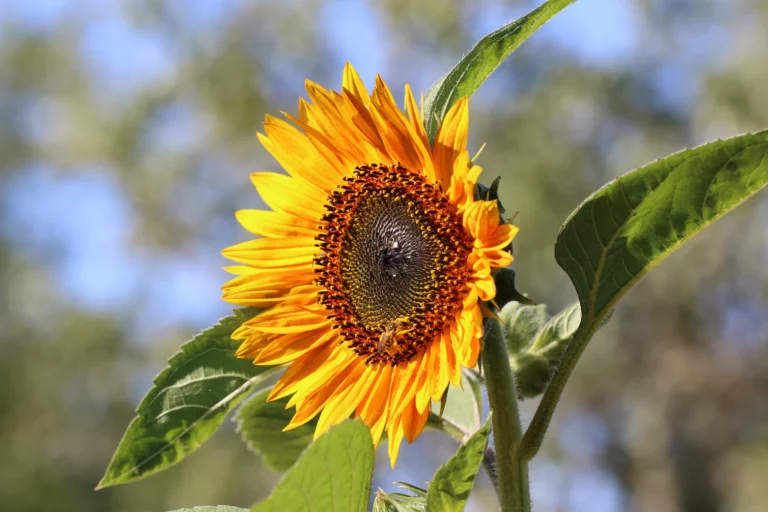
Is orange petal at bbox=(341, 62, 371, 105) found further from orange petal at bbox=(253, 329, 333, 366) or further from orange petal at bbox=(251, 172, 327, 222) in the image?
orange petal at bbox=(253, 329, 333, 366)

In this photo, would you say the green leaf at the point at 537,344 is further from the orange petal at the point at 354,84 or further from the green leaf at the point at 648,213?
the orange petal at the point at 354,84

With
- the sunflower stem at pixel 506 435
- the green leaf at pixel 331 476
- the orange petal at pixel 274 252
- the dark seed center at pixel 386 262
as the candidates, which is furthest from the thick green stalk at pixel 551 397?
the orange petal at pixel 274 252

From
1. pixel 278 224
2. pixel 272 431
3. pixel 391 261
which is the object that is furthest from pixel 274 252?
pixel 272 431

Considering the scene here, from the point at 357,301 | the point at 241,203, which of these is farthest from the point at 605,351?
the point at 357,301

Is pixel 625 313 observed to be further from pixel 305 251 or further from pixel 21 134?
pixel 305 251

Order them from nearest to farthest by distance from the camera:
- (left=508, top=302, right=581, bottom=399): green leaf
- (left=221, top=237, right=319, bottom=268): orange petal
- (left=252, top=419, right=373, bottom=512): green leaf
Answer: (left=252, top=419, right=373, bottom=512): green leaf → (left=508, top=302, right=581, bottom=399): green leaf → (left=221, top=237, right=319, bottom=268): orange petal

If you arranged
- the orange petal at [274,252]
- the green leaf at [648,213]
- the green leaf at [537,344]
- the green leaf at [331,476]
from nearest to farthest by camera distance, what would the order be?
1. the green leaf at [331,476]
2. the green leaf at [648,213]
3. the green leaf at [537,344]
4. the orange petal at [274,252]

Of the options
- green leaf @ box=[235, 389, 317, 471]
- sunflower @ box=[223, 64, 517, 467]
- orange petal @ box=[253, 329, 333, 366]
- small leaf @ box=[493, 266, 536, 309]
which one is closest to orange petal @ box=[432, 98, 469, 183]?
sunflower @ box=[223, 64, 517, 467]

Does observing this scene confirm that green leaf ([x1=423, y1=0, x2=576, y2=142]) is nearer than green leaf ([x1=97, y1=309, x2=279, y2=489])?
Yes
